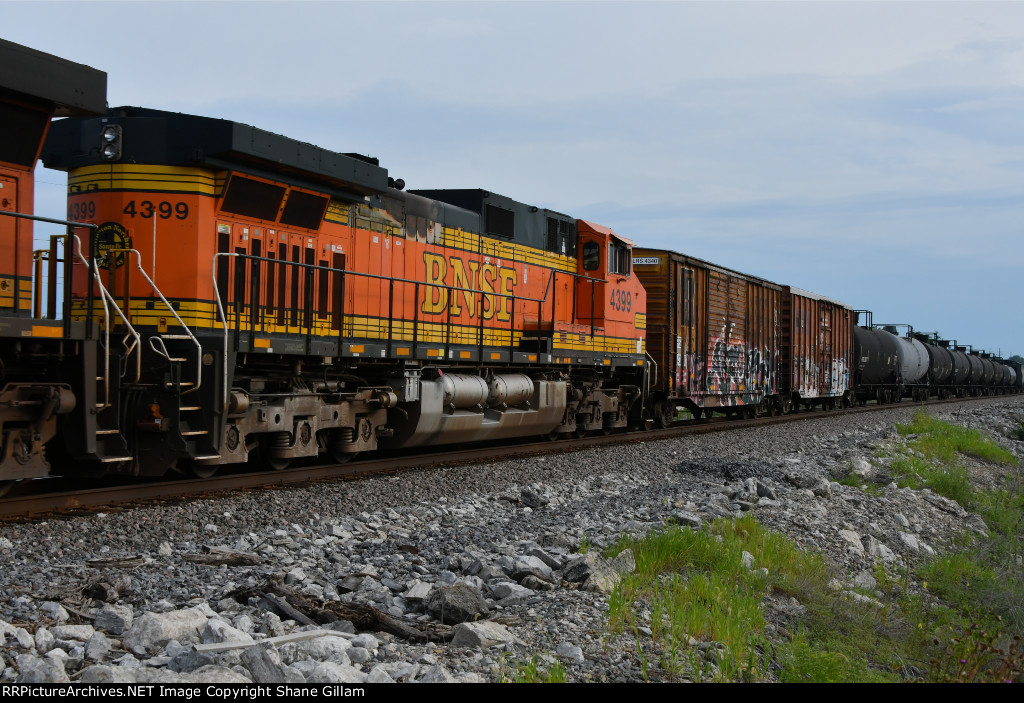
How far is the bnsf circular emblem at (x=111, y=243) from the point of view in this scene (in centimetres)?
862

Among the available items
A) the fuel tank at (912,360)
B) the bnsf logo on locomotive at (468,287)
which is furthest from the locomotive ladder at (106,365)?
the fuel tank at (912,360)

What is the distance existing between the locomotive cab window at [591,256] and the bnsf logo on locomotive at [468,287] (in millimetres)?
2148

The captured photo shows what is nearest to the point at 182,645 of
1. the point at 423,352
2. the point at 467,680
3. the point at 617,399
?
the point at 467,680

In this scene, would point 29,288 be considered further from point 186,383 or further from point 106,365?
point 186,383

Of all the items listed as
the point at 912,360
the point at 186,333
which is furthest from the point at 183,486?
the point at 912,360

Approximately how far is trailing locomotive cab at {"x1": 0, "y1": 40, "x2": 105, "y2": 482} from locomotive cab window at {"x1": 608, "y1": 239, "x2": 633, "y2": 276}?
388 inches

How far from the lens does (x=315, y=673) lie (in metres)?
3.51

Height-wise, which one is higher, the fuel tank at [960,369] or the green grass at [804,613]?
the fuel tank at [960,369]

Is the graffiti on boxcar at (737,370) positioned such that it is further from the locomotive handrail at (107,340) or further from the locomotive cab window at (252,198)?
the locomotive handrail at (107,340)

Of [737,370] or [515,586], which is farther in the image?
[737,370]

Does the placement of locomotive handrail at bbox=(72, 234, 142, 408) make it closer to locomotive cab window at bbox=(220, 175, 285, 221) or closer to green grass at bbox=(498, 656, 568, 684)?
locomotive cab window at bbox=(220, 175, 285, 221)

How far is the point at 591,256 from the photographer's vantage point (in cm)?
1555

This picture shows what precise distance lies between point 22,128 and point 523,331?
814cm

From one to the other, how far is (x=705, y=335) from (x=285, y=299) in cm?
1234
